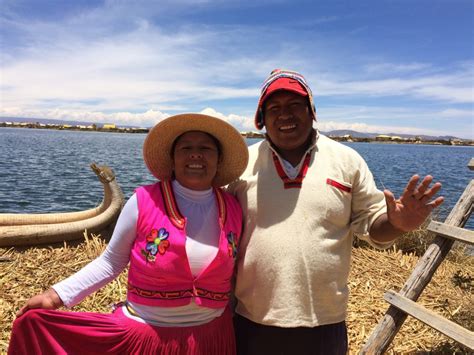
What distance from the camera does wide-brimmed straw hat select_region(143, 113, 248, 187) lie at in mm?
2354

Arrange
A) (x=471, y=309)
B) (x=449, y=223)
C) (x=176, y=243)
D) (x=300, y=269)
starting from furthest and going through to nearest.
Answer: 1. (x=471, y=309)
2. (x=449, y=223)
3. (x=300, y=269)
4. (x=176, y=243)

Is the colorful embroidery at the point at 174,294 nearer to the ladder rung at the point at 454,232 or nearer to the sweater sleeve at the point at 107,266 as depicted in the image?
the sweater sleeve at the point at 107,266

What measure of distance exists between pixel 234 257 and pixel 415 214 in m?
0.97

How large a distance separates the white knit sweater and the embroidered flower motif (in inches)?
3.9

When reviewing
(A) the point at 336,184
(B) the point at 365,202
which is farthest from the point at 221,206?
(B) the point at 365,202

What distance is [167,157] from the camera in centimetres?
256

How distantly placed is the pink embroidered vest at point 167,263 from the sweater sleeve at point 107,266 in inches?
1.8

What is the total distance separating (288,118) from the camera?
2.35 metres

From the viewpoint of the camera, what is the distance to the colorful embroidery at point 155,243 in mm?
2086

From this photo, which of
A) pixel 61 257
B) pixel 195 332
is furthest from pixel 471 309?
pixel 61 257

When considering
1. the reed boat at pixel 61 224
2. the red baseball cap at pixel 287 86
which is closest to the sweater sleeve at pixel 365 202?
the red baseball cap at pixel 287 86

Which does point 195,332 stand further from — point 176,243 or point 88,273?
point 88,273

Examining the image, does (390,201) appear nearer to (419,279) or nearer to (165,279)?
(165,279)

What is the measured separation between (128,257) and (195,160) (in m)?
0.64
